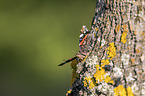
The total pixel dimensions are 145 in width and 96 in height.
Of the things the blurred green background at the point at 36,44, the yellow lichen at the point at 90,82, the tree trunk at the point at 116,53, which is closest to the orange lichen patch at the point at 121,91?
the tree trunk at the point at 116,53

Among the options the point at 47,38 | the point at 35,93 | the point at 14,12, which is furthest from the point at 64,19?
the point at 35,93

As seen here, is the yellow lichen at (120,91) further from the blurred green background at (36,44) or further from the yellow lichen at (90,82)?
the blurred green background at (36,44)

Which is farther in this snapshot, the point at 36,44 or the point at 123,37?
the point at 36,44

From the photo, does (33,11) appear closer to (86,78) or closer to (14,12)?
(14,12)

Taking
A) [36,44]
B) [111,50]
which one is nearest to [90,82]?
[111,50]

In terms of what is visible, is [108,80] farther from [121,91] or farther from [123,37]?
[123,37]

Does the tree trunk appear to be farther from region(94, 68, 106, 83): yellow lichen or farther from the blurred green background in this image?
the blurred green background

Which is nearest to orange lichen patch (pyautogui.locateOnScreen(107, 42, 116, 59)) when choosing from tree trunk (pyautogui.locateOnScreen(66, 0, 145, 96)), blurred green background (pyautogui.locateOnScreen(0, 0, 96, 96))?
tree trunk (pyautogui.locateOnScreen(66, 0, 145, 96))
